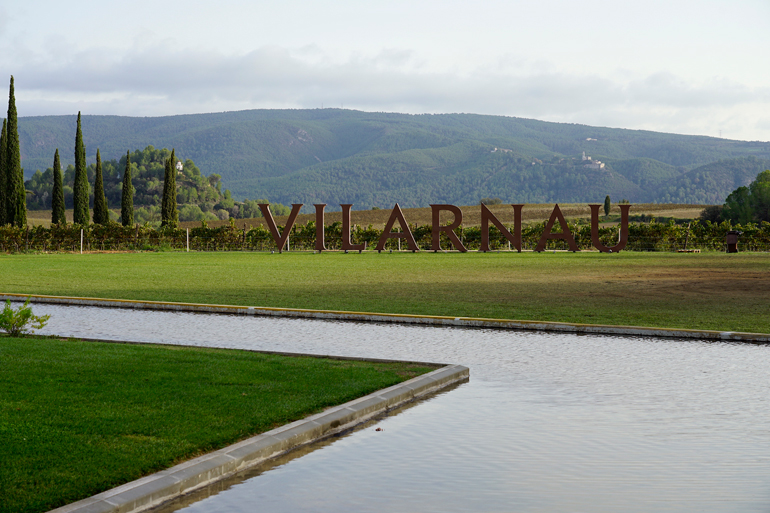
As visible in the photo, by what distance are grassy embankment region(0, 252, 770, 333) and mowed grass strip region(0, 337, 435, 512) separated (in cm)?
606

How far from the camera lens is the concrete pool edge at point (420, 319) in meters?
11.1

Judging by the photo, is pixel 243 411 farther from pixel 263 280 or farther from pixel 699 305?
pixel 263 280

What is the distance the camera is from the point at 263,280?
22109 mm

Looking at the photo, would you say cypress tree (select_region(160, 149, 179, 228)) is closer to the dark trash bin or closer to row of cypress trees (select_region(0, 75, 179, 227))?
row of cypress trees (select_region(0, 75, 179, 227))

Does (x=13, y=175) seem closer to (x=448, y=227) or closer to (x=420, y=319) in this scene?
(x=448, y=227)

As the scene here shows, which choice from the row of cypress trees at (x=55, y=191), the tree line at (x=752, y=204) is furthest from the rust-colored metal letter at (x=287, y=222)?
the tree line at (x=752, y=204)

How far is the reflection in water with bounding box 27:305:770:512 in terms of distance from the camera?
4.49 m

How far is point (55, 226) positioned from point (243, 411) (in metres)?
44.2

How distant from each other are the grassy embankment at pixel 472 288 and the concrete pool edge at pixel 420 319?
3.05 feet

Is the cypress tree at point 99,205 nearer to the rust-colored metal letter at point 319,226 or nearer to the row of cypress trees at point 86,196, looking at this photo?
the row of cypress trees at point 86,196

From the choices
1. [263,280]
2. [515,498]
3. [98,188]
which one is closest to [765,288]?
[263,280]

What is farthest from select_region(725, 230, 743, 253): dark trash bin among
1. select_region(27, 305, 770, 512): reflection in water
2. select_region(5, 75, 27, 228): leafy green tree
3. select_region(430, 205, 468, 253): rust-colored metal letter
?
select_region(5, 75, 27, 228): leafy green tree

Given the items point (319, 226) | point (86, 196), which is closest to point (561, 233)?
point (319, 226)

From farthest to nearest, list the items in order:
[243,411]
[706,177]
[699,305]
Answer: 1. [706,177]
2. [699,305]
3. [243,411]
